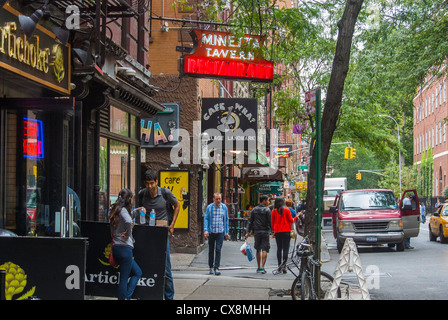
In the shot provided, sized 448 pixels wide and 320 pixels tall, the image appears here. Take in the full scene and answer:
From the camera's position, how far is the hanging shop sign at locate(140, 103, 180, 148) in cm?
2094

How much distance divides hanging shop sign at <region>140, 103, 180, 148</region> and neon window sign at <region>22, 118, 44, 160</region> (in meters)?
11.3

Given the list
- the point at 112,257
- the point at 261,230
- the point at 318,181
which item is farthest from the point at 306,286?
the point at 261,230

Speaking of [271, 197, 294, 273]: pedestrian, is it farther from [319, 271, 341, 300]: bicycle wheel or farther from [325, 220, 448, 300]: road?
[319, 271, 341, 300]: bicycle wheel

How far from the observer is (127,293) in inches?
353

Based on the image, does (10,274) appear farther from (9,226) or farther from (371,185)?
(371,185)

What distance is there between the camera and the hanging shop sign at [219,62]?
16.4 meters

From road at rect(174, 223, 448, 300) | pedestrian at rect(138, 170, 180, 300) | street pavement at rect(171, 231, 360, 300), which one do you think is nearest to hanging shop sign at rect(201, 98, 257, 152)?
road at rect(174, 223, 448, 300)

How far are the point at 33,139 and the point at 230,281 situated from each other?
5.41 meters

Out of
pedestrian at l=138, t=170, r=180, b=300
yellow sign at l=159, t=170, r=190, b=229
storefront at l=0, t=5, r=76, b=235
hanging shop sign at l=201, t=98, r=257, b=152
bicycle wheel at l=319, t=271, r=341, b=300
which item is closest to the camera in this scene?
storefront at l=0, t=5, r=76, b=235

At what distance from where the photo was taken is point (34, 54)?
29.8 feet

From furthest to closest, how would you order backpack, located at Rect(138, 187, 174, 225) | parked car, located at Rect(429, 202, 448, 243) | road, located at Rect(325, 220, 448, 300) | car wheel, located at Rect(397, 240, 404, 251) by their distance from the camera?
parked car, located at Rect(429, 202, 448, 243) < car wheel, located at Rect(397, 240, 404, 251) < road, located at Rect(325, 220, 448, 300) < backpack, located at Rect(138, 187, 174, 225)

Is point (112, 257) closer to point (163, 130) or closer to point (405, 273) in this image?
point (405, 273)
